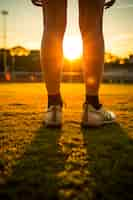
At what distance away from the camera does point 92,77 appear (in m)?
2.67

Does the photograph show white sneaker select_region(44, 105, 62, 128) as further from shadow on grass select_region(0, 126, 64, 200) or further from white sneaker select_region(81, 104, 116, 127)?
shadow on grass select_region(0, 126, 64, 200)

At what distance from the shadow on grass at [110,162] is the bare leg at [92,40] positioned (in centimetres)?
38

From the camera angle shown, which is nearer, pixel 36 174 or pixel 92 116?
pixel 36 174

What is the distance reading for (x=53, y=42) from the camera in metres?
2.61

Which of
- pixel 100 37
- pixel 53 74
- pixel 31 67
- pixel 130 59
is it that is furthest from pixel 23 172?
pixel 130 59

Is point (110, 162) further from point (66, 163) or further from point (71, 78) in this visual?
point (71, 78)

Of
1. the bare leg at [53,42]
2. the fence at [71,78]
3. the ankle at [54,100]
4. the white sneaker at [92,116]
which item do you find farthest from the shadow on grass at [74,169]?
the fence at [71,78]

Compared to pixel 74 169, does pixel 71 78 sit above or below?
below

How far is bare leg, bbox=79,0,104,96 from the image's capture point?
8.48ft

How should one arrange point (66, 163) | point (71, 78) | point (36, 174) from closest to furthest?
1. point (36, 174)
2. point (66, 163)
3. point (71, 78)

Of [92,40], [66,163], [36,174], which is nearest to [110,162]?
[66,163]

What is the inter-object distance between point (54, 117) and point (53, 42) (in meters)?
0.53

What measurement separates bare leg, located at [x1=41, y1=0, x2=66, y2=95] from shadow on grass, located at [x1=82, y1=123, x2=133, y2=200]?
440 mm

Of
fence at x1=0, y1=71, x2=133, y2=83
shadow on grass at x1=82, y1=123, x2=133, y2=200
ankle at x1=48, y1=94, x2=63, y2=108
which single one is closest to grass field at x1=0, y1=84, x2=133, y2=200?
shadow on grass at x1=82, y1=123, x2=133, y2=200
